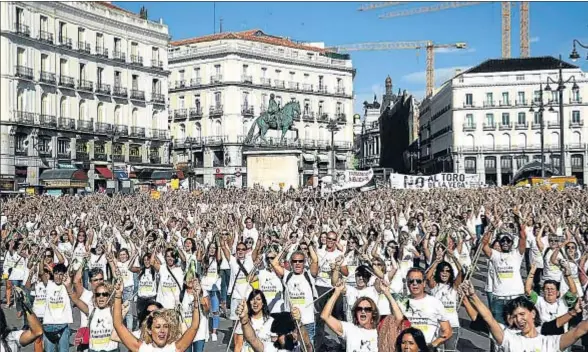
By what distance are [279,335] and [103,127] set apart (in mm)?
51444

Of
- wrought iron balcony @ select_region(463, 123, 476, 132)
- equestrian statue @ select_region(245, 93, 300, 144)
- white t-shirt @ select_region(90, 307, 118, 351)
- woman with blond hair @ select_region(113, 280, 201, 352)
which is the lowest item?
white t-shirt @ select_region(90, 307, 118, 351)

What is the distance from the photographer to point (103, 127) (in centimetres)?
5588

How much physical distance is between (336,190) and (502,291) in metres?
23.9

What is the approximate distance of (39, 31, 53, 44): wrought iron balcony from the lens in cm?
5049

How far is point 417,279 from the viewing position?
23.3 feet

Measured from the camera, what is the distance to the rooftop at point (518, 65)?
80875 millimetres

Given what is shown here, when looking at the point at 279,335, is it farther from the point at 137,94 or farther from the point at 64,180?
the point at 137,94

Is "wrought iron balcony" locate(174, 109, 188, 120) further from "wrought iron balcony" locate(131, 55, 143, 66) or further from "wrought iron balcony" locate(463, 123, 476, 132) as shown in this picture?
"wrought iron balcony" locate(463, 123, 476, 132)

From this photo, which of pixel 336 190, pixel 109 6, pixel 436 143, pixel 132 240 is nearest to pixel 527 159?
pixel 436 143

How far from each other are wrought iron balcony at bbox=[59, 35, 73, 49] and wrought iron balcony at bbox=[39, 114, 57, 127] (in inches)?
206

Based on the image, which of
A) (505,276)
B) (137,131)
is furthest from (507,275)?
(137,131)

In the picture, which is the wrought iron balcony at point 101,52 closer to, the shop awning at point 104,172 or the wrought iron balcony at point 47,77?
the wrought iron balcony at point 47,77

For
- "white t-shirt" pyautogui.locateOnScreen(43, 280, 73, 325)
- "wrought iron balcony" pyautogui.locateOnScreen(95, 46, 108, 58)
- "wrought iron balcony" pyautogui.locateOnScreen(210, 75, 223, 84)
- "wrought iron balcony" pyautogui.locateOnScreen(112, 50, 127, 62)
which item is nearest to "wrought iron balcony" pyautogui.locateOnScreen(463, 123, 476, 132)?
"wrought iron balcony" pyautogui.locateOnScreen(210, 75, 223, 84)

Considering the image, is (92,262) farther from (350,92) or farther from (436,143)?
(436,143)
